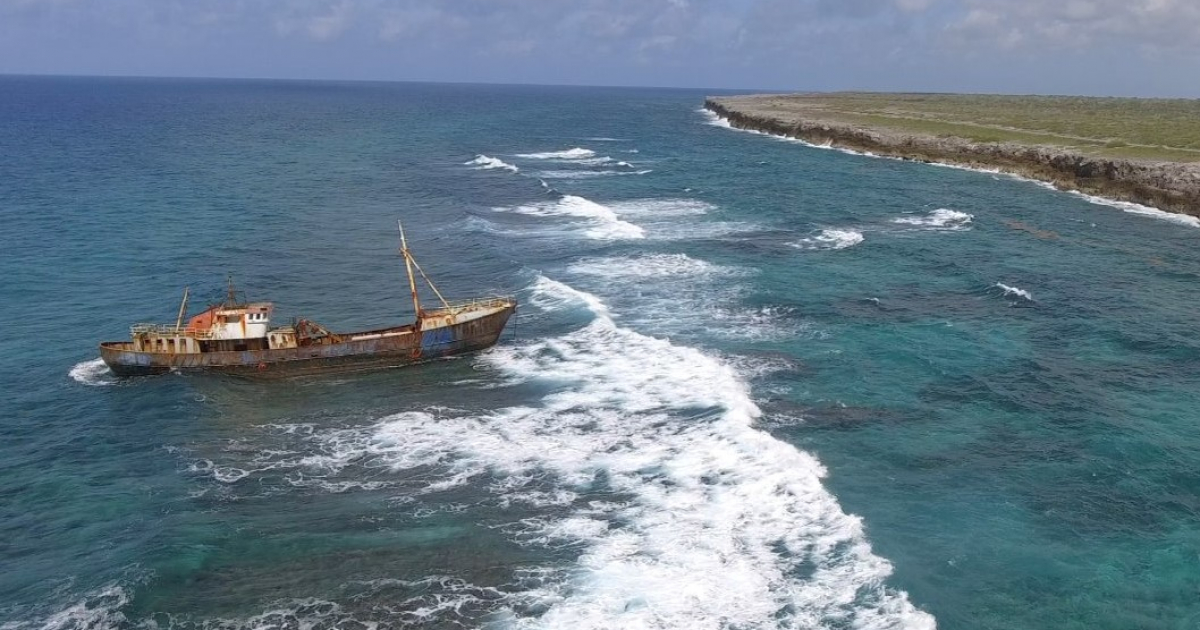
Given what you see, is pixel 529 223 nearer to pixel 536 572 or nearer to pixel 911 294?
pixel 911 294

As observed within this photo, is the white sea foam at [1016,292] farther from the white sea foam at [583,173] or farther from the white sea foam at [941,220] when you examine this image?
the white sea foam at [583,173]

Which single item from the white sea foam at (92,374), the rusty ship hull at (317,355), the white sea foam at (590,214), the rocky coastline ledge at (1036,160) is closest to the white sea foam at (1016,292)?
the white sea foam at (590,214)

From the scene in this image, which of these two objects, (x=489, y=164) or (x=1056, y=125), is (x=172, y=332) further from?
(x=1056, y=125)

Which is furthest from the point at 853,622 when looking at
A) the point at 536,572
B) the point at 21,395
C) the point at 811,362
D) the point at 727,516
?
the point at 21,395

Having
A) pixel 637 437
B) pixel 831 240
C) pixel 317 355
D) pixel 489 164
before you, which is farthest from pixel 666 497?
pixel 489 164

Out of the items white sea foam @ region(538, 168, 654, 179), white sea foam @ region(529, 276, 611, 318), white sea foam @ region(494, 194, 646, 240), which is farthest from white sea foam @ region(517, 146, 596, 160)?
white sea foam @ region(529, 276, 611, 318)

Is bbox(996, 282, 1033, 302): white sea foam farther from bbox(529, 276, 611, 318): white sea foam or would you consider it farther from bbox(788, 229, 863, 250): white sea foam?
bbox(529, 276, 611, 318): white sea foam
